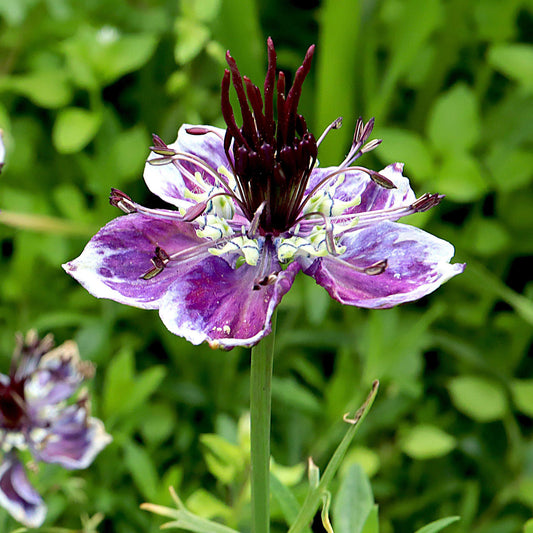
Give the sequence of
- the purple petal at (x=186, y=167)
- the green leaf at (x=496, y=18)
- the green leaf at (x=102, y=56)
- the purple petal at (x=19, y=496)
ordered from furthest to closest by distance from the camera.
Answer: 1. the green leaf at (x=496, y=18)
2. the green leaf at (x=102, y=56)
3. the purple petal at (x=19, y=496)
4. the purple petal at (x=186, y=167)

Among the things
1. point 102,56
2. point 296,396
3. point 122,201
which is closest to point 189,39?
point 102,56

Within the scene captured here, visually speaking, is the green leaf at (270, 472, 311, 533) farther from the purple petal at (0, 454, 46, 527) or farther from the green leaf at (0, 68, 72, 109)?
the green leaf at (0, 68, 72, 109)

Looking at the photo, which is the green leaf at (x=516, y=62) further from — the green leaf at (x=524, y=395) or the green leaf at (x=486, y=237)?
the green leaf at (x=524, y=395)

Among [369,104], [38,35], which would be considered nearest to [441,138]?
[369,104]

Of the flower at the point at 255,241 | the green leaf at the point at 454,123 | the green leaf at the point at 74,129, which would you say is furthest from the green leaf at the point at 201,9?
the flower at the point at 255,241

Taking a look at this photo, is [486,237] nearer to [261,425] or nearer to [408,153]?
[408,153]

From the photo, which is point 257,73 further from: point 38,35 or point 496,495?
point 496,495
